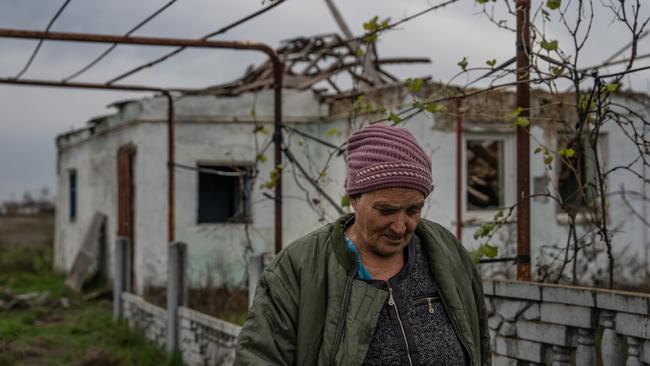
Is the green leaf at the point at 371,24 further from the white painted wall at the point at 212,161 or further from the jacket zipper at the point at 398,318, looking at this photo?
the white painted wall at the point at 212,161

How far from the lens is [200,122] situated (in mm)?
12664

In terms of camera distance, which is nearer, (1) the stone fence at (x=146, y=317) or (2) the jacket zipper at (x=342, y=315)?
(2) the jacket zipper at (x=342, y=315)

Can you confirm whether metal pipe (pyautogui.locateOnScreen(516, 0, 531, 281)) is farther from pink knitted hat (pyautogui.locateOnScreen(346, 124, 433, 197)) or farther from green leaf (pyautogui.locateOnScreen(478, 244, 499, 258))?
pink knitted hat (pyautogui.locateOnScreen(346, 124, 433, 197))

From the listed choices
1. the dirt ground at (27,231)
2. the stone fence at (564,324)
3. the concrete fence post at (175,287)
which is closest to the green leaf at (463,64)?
→ the stone fence at (564,324)

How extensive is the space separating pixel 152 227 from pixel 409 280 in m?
10.6

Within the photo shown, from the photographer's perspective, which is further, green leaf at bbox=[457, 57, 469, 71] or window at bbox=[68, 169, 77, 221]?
window at bbox=[68, 169, 77, 221]

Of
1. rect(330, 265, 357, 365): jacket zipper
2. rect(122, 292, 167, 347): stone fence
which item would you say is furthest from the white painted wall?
rect(330, 265, 357, 365): jacket zipper

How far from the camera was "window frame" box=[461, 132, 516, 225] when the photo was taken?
36.4ft

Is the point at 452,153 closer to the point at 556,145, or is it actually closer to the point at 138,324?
the point at 556,145

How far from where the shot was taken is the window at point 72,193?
17.8m

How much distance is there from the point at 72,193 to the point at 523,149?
15.0 meters

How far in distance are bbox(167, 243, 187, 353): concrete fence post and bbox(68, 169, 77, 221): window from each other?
10.0 meters

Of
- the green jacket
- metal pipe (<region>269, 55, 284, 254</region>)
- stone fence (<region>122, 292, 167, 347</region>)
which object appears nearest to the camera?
the green jacket

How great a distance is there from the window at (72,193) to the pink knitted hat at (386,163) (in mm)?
16180
